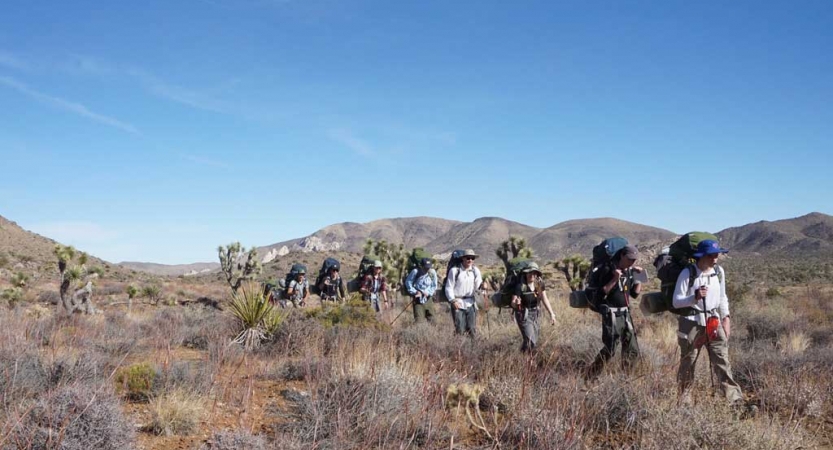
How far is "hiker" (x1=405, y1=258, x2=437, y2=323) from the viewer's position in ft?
35.7

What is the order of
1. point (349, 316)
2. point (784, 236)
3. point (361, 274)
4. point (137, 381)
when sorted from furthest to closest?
point (784, 236)
point (361, 274)
point (349, 316)
point (137, 381)

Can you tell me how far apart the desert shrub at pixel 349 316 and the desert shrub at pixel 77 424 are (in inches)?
211

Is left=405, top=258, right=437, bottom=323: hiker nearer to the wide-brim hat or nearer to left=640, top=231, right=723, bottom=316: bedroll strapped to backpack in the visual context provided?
the wide-brim hat

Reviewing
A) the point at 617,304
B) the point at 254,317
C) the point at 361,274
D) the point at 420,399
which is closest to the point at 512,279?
the point at 617,304

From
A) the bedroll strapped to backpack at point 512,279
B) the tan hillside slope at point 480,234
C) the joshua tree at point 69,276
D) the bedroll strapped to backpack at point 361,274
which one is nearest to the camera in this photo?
the bedroll strapped to backpack at point 512,279

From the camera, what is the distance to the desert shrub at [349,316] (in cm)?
980

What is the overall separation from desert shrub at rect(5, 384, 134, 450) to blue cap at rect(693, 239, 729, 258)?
541 centimetres

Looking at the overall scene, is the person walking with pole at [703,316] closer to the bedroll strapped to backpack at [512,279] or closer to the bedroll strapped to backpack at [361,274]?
the bedroll strapped to backpack at [512,279]

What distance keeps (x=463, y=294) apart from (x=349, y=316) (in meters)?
2.14

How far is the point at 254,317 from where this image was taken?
9.10m

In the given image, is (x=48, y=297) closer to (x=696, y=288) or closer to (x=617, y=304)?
(x=617, y=304)

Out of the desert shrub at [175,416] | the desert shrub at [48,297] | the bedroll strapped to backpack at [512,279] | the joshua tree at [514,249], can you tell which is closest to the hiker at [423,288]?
the bedroll strapped to backpack at [512,279]

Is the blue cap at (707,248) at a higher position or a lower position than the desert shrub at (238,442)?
higher

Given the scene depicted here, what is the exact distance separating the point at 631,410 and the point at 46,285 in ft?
111
